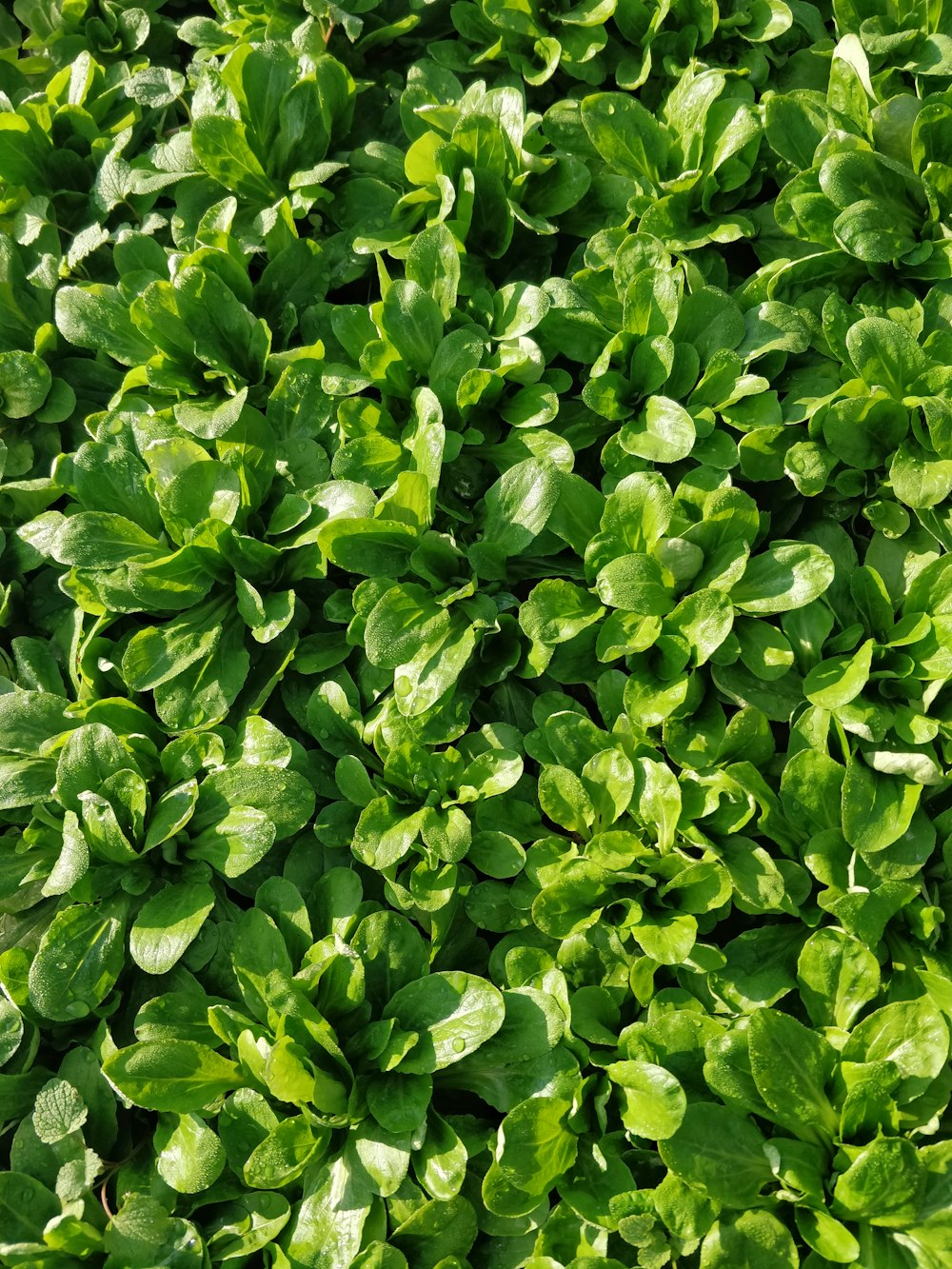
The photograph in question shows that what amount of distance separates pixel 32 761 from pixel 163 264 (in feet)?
3.05

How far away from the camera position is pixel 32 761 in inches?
61.9

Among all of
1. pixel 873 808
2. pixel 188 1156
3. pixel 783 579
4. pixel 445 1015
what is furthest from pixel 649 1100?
pixel 783 579

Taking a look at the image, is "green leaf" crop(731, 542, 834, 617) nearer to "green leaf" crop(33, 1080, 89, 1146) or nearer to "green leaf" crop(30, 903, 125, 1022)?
"green leaf" crop(30, 903, 125, 1022)

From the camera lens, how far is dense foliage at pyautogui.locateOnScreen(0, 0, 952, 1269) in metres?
1.31

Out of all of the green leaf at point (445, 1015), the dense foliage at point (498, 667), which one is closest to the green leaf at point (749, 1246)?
the dense foliage at point (498, 667)

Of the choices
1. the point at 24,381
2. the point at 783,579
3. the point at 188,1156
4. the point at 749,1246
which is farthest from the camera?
the point at 24,381

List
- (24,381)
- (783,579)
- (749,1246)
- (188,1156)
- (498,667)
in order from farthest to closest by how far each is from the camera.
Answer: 1. (24,381)
2. (498,667)
3. (783,579)
4. (188,1156)
5. (749,1246)

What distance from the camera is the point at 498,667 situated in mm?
1580


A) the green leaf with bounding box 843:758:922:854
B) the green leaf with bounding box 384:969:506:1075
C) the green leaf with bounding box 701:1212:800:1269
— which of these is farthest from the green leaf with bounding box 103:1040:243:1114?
the green leaf with bounding box 843:758:922:854

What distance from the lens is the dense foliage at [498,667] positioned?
1311mm

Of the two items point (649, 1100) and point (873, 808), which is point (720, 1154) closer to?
point (649, 1100)

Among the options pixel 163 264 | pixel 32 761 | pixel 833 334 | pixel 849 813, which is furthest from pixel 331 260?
pixel 849 813

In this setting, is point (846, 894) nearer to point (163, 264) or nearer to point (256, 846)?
point (256, 846)

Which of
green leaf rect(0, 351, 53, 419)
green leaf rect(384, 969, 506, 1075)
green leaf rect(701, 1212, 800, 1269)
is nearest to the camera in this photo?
green leaf rect(701, 1212, 800, 1269)
